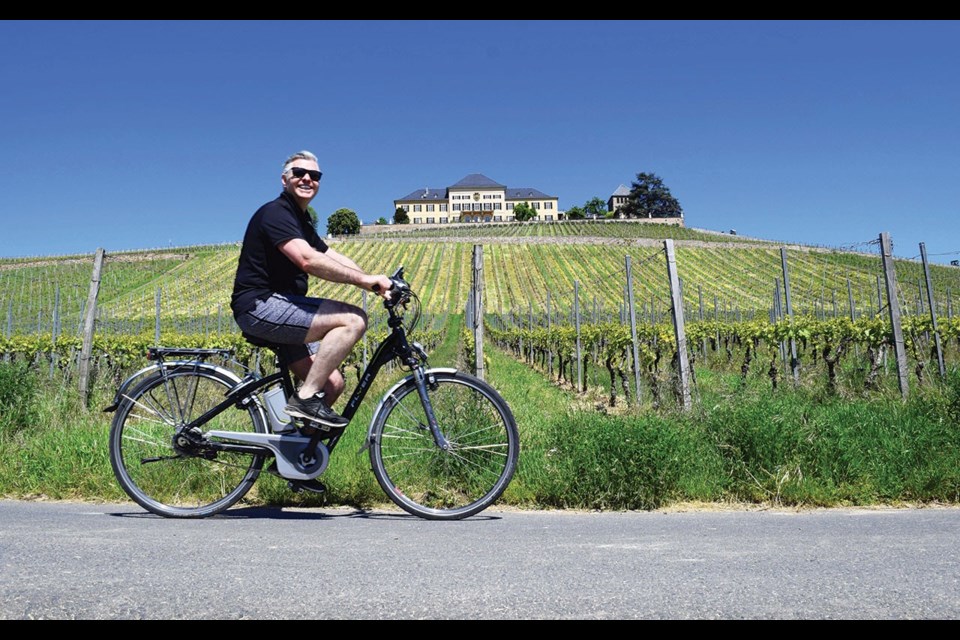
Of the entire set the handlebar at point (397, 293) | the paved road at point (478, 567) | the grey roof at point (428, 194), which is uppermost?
the grey roof at point (428, 194)

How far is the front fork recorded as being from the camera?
155 inches

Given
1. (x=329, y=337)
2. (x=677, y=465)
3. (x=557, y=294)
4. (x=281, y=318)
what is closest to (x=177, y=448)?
(x=281, y=318)

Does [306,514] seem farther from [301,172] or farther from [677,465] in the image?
[677,465]

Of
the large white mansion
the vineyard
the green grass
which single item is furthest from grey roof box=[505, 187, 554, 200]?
the green grass

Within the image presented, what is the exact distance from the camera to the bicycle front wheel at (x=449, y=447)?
3896mm

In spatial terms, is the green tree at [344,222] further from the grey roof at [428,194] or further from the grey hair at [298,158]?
the grey hair at [298,158]

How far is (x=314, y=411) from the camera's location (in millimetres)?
3748

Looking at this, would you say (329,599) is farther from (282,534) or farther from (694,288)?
(694,288)

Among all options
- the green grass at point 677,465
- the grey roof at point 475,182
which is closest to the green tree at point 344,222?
the grey roof at point 475,182

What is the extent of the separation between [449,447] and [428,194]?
14782cm

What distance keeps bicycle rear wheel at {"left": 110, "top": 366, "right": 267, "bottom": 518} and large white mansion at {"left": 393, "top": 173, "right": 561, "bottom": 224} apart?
136534 mm

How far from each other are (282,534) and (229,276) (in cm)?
5111

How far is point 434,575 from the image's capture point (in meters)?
2.44

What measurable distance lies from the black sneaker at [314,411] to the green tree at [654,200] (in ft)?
392
